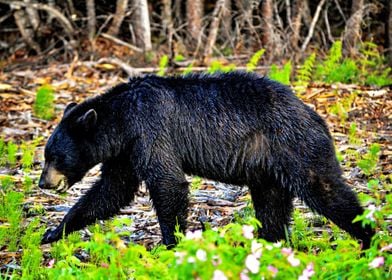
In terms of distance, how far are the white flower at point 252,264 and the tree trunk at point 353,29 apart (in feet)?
26.3

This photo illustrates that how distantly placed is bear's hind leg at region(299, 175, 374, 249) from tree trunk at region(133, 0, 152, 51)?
23.7 feet

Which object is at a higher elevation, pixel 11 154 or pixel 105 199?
pixel 105 199

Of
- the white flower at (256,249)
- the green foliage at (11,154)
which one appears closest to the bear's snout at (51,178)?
the green foliage at (11,154)

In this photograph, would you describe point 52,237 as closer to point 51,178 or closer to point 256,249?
point 51,178

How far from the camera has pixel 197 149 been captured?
577 cm

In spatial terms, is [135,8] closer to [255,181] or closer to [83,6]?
[83,6]

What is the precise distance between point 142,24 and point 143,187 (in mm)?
5009

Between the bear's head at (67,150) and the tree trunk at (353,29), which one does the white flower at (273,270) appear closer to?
the bear's head at (67,150)

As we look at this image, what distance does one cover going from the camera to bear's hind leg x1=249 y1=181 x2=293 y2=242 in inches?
226

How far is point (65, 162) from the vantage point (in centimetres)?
594

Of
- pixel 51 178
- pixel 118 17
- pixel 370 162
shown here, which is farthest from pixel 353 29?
pixel 51 178

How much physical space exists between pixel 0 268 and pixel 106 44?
7853 mm

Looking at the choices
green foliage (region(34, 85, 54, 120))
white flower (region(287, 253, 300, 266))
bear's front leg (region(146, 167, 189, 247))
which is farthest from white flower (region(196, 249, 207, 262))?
green foliage (region(34, 85, 54, 120))

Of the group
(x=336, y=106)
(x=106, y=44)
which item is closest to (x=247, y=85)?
(x=336, y=106)
